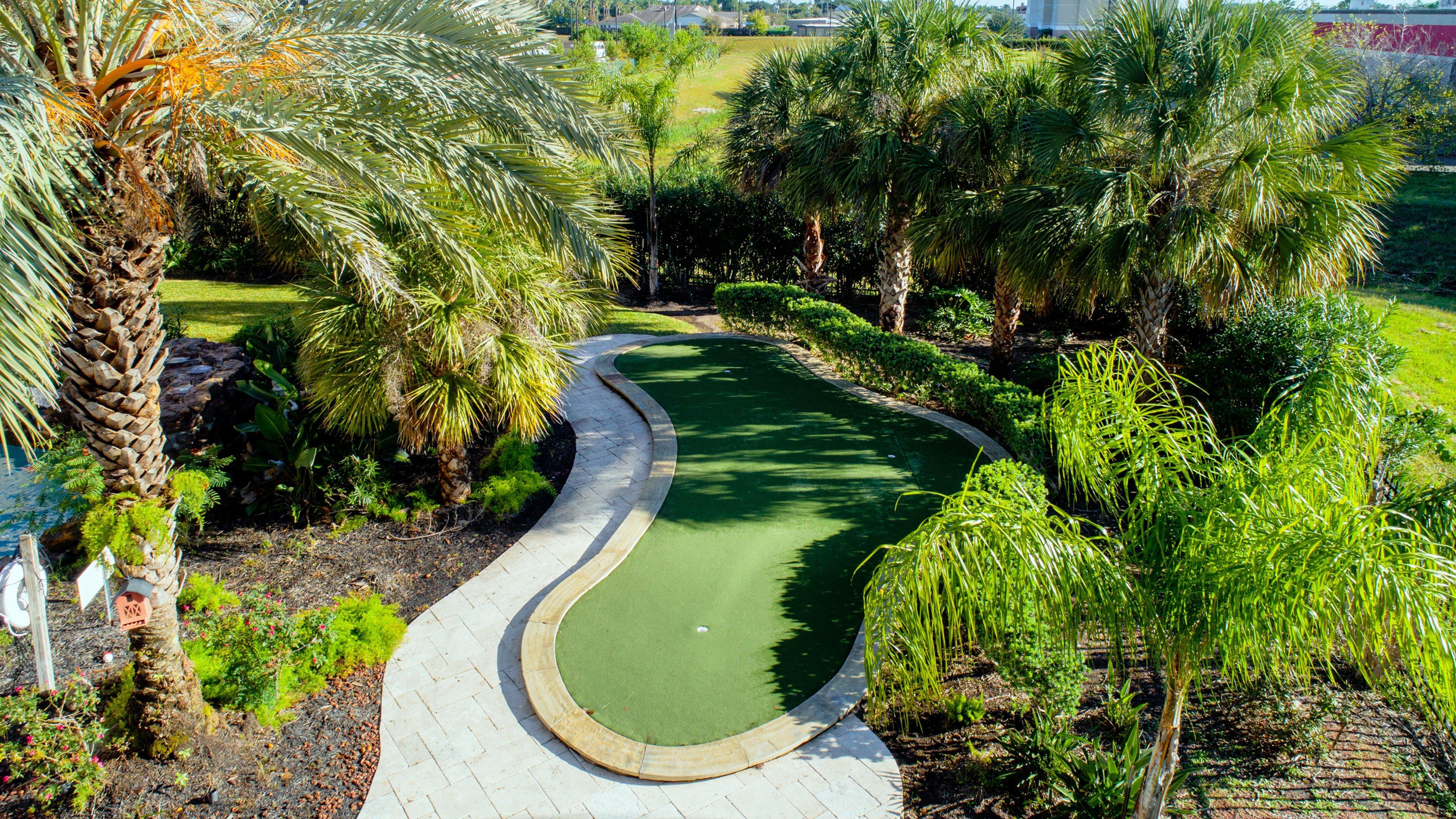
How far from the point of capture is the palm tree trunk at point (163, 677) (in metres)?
5.50

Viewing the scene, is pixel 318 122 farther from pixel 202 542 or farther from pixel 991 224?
pixel 991 224

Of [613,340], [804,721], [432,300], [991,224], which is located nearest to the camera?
[804,721]

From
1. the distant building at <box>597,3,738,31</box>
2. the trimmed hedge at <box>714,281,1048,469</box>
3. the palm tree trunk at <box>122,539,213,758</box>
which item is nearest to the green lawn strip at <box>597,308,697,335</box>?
the trimmed hedge at <box>714,281,1048,469</box>

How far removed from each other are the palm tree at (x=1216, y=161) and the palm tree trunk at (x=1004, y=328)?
242 cm

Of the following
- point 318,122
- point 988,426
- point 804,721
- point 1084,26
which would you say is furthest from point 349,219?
point 1084,26

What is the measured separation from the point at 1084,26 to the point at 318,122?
8.95 metres

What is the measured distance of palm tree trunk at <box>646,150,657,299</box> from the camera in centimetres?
1878

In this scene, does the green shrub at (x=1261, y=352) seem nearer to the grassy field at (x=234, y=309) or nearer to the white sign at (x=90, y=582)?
the grassy field at (x=234, y=309)

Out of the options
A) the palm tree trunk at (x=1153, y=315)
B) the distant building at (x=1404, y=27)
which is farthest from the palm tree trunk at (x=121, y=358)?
the distant building at (x=1404, y=27)

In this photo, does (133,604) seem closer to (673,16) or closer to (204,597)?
(204,597)

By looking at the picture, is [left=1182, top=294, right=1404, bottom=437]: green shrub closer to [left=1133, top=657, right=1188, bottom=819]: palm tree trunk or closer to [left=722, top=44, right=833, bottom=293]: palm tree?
[left=1133, top=657, right=1188, bottom=819]: palm tree trunk

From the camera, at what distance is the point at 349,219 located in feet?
16.7

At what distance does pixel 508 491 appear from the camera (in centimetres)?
933

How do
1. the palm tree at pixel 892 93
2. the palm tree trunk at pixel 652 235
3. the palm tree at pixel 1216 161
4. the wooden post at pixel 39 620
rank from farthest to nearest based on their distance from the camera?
the palm tree trunk at pixel 652 235, the palm tree at pixel 892 93, the palm tree at pixel 1216 161, the wooden post at pixel 39 620
